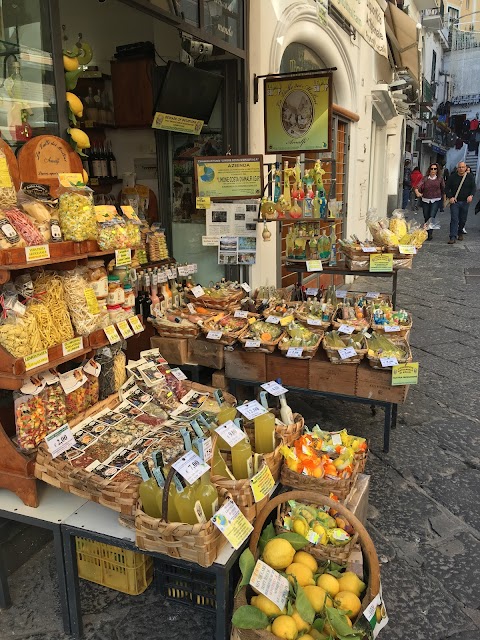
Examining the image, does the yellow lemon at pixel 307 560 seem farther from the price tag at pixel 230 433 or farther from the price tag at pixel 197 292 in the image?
the price tag at pixel 197 292

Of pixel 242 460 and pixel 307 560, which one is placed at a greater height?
pixel 242 460

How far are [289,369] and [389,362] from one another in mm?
749

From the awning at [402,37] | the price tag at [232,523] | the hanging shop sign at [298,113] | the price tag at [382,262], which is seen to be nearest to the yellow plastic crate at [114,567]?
the price tag at [232,523]

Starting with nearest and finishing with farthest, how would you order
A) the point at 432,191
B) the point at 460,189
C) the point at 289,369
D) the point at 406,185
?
the point at 289,369, the point at 460,189, the point at 432,191, the point at 406,185

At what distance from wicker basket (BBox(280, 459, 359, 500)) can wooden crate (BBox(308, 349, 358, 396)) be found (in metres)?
1.30

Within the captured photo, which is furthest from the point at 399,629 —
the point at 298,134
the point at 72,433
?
the point at 298,134

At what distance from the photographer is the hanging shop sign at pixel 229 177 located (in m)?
4.82

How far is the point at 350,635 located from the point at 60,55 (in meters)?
3.15

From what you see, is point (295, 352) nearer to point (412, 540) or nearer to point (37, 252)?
point (412, 540)

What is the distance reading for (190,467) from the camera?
1.98 meters

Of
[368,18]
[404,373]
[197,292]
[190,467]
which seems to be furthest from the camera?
[368,18]

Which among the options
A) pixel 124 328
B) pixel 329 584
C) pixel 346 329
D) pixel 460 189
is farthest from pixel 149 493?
pixel 460 189

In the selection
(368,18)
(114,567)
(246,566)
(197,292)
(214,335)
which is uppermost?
(368,18)

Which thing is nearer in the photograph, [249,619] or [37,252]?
[249,619]
